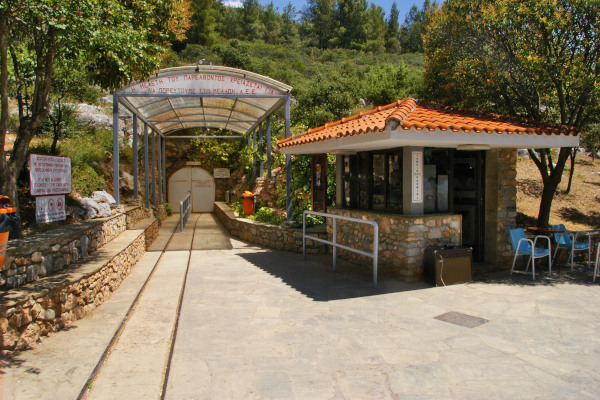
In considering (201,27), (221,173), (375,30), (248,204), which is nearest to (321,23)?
(375,30)

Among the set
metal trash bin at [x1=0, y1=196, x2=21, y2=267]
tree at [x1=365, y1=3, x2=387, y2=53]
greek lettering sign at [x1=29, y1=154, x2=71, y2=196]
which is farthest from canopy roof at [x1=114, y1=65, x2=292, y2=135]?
tree at [x1=365, y1=3, x2=387, y2=53]

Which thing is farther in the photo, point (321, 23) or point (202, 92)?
point (321, 23)

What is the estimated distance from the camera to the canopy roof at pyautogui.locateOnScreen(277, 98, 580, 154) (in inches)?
237

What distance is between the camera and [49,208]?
6.32 m

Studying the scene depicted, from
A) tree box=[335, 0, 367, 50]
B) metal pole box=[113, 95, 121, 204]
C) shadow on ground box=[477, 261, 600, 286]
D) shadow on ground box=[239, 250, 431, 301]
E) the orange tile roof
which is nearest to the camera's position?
the orange tile roof

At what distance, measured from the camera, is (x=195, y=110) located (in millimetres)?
13453

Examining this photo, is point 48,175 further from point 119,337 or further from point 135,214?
point 135,214

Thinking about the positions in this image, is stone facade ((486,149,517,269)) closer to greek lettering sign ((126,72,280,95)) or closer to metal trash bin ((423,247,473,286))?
metal trash bin ((423,247,473,286))

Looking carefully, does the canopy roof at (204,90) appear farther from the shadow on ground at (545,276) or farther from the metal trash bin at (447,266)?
the shadow on ground at (545,276)

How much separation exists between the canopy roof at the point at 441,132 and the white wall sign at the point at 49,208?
14.1ft

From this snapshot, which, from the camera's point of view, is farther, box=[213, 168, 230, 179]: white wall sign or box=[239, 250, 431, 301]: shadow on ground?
box=[213, 168, 230, 179]: white wall sign

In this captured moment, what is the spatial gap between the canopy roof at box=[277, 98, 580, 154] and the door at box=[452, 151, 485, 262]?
2.67 ft

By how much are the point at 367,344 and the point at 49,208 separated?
4884 millimetres

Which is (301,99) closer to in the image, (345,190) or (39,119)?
(345,190)
